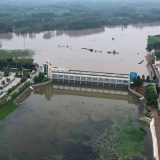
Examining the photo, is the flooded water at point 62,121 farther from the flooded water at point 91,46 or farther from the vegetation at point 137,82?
the flooded water at point 91,46

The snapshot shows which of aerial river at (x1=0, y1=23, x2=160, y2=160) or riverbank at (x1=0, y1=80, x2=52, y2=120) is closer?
aerial river at (x1=0, y1=23, x2=160, y2=160)

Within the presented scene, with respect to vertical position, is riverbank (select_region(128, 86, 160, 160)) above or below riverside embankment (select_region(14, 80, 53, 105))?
below

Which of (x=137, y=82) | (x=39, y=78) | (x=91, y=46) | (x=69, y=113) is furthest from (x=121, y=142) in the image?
(x=91, y=46)

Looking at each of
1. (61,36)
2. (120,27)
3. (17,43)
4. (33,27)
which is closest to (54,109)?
(17,43)

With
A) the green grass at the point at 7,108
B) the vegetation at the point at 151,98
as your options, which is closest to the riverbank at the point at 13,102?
the green grass at the point at 7,108

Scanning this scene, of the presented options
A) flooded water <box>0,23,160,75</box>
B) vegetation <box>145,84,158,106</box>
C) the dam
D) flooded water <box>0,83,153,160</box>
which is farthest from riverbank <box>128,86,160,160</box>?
flooded water <box>0,23,160,75</box>

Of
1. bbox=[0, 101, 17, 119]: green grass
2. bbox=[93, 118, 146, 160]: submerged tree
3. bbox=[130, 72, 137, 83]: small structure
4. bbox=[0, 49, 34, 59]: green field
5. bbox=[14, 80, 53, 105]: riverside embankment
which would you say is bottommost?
bbox=[93, 118, 146, 160]: submerged tree

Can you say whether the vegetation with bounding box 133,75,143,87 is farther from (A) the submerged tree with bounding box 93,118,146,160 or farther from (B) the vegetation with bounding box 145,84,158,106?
(A) the submerged tree with bounding box 93,118,146,160

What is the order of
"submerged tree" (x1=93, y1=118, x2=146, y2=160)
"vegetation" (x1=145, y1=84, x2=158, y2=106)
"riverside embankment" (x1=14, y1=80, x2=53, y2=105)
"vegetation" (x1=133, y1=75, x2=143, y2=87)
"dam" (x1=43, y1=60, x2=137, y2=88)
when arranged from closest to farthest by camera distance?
"submerged tree" (x1=93, y1=118, x2=146, y2=160), "vegetation" (x1=145, y1=84, x2=158, y2=106), "riverside embankment" (x1=14, y1=80, x2=53, y2=105), "vegetation" (x1=133, y1=75, x2=143, y2=87), "dam" (x1=43, y1=60, x2=137, y2=88)

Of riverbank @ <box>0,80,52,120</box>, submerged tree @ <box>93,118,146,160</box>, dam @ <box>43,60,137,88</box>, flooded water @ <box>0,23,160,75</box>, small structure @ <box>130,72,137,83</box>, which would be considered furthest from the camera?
flooded water @ <box>0,23,160,75</box>
